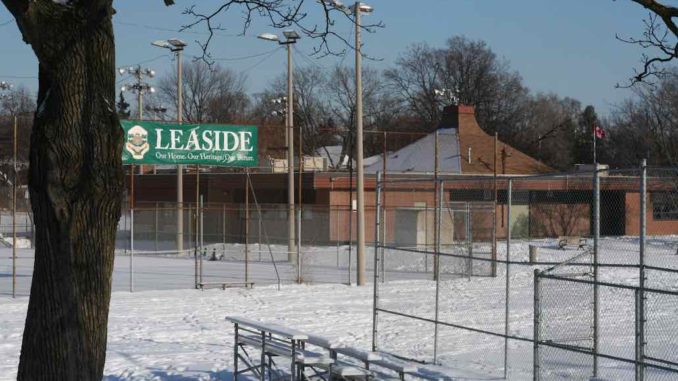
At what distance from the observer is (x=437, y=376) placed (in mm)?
12148

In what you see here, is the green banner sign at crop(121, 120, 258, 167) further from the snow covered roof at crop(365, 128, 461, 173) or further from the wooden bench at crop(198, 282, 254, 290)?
the snow covered roof at crop(365, 128, 461, 173)

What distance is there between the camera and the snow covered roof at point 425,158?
1684 inches

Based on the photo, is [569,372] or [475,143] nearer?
[569,372]

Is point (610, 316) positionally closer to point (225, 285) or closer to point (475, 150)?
point (225, 285)

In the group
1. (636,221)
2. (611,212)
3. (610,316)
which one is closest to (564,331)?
(610,316)

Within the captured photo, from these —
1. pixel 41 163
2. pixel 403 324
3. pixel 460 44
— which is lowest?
pixel 403 324

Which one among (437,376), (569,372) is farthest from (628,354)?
(437,376)

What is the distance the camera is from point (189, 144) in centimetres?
2375

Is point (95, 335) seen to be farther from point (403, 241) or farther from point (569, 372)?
point (403, 241)

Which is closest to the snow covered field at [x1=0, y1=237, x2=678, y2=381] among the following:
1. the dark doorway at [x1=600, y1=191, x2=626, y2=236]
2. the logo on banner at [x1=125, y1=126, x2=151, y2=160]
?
the dark doorway at [x1=600, y1=191, x2=626, y2=236]

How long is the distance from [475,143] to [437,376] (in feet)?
117

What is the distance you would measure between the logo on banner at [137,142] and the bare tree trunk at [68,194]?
16325 mm

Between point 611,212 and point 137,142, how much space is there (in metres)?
17.0

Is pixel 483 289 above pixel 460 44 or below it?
below
